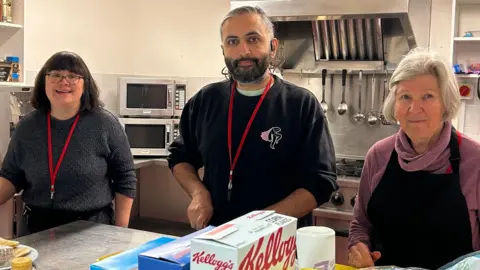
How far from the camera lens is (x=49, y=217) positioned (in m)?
1.77

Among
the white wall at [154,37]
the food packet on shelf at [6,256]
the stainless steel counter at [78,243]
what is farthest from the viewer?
the white wall at [154,37]

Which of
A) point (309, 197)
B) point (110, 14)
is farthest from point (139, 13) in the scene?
point (309, 197)

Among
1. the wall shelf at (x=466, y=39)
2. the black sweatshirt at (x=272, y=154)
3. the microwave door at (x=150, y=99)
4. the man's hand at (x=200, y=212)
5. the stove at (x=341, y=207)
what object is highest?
the wall shelf at (x=466, y=39)

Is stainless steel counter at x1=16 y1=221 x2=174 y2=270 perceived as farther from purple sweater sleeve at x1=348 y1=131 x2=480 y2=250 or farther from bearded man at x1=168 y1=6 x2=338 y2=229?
purple sweater sleeve at x1=348 y1=131 x2=480 y2=250

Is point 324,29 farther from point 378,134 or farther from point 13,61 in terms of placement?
point 13,61

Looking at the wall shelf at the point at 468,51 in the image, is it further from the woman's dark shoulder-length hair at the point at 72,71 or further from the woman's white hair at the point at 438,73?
the woman's dark shoulder-length hair at the point at 72,71

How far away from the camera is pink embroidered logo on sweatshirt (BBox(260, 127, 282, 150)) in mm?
1479

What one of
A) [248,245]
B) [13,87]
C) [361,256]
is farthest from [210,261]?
[13,87]

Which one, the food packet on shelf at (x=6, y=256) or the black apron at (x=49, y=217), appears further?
the black apron at (x=49, y=217)

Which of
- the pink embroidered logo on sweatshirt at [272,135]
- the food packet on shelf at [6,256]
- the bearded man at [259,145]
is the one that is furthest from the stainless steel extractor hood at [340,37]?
the food packet on shelf at [6,256]

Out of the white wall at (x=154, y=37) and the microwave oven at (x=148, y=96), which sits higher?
the white wall at (x=154, y=37)

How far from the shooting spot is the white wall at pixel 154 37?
3699 mm

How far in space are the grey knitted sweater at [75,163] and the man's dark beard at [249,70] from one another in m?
0.65

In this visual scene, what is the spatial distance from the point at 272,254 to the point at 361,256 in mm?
545
